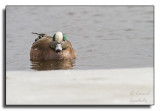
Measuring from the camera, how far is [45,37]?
12.4m

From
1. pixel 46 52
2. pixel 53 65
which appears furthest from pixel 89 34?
pixel 53 65

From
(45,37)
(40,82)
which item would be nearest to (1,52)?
Result: (40,82)

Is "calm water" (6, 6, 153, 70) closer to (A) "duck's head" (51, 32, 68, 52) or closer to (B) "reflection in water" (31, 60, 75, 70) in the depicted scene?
(B) "reflection in water" (31, 60, 75, 70)

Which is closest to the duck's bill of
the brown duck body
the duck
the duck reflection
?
the duck

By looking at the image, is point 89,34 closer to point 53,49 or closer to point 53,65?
point 53,49

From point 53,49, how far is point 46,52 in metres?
0.19

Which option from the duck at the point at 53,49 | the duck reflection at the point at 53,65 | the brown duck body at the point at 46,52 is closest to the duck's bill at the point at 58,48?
the duck at the point at 53,49

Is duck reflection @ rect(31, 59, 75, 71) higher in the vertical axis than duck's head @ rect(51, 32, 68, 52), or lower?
lower

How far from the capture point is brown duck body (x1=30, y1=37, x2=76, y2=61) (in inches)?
465

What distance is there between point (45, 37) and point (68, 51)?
0.80m

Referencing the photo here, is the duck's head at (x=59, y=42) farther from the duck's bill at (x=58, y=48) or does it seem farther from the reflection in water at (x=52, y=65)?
the reflection in water at (x=52, y=65)

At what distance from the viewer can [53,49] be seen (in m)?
11.9

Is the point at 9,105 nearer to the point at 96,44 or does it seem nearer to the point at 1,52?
the point at 1,52

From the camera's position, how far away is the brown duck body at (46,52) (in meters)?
11.8
